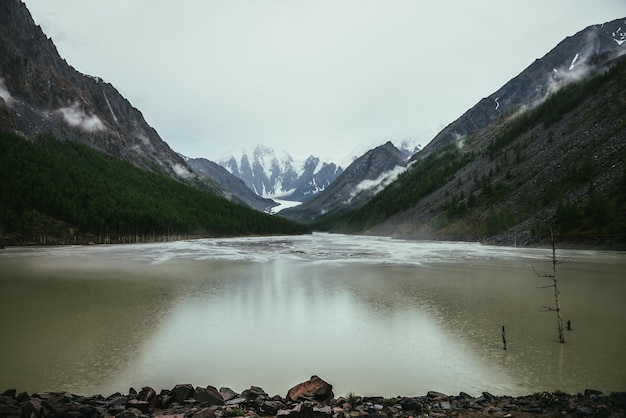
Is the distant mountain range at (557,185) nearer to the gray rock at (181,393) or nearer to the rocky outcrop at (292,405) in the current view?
the rocky outcrop at (292,405)

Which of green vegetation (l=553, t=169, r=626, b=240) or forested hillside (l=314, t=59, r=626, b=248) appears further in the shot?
forested hillside (l=314, t=59, r=626, b=248)

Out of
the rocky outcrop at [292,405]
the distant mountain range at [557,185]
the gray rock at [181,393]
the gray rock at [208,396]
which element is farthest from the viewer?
the distant mountain range at [557,185]

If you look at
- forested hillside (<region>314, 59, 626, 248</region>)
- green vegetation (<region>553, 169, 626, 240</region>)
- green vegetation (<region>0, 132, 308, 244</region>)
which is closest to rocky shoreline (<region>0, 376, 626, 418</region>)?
forested hillside (<region>314, 59, 626, 248</region>)

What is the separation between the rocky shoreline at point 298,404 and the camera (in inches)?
486

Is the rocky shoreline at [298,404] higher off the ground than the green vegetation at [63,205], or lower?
lower

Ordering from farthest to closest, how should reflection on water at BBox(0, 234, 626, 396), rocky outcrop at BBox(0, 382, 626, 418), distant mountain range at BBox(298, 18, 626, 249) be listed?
distant mountain range at BBox(298, 18, 626, 249)
reflection on water at BBox(0, 234, 626, 396)
rocky outcrop at BBox(0, 382, 626, 418)

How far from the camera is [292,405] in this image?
13.8 m

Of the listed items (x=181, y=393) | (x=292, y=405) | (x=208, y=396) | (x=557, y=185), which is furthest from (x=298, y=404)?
(x=557, y=185)

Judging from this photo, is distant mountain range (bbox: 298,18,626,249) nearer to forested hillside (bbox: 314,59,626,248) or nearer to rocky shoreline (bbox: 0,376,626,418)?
forested hillside (bbox: 314,59,626,248)

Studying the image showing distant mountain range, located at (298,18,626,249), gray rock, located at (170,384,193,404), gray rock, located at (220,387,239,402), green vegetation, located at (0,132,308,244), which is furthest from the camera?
green vegetation, located at (0,132,308,244)

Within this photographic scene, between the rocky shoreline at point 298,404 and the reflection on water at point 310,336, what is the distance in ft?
5.24

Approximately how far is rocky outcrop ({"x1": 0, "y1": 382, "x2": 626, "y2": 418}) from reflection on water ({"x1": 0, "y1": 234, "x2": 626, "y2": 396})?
1.67 meters

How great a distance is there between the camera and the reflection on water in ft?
55.8

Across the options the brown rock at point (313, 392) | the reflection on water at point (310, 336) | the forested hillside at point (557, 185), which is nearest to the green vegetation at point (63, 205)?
the reflection on water at point (310, 336)
